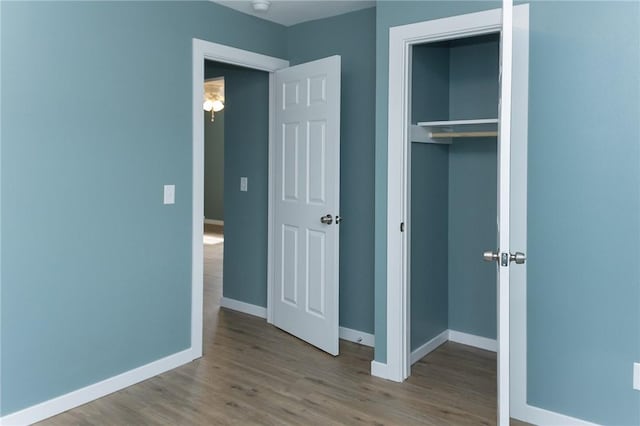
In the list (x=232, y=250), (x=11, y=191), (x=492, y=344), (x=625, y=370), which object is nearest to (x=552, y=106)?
(x=625, y=370)

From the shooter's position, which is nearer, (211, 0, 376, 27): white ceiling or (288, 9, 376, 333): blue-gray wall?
(211, 0, 376, 27): white ceiling

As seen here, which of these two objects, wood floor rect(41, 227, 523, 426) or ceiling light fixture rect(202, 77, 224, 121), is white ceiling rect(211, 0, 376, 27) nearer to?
wood floor rect(41, 227, 523, 426)

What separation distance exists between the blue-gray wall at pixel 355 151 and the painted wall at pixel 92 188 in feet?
2.98

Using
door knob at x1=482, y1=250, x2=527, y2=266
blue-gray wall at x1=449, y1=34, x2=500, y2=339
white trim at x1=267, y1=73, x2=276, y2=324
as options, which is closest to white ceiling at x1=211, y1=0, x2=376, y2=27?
white trim at x1=267, y1=73, x2=276, y2=324

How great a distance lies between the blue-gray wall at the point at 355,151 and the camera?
3699 millimetres

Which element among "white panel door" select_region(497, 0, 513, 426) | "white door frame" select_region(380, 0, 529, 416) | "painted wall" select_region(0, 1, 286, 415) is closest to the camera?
"white panel door" select_region(497, 0, 513, 426)

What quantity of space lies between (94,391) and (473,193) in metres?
2.82

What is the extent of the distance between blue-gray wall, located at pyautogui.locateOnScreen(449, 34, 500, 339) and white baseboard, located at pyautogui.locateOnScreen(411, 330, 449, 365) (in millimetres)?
126

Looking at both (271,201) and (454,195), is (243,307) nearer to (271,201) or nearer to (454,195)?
(271,201)

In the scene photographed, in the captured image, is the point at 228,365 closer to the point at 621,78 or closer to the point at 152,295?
the point at 152,295

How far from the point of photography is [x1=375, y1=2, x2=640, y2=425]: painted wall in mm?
2301

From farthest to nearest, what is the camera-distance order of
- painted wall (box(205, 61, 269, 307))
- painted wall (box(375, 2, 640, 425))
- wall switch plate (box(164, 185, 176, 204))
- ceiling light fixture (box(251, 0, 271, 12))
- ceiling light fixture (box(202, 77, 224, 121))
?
ceiling light fixture (box(202, 77, 224, 121))
painted wall (box(205, 61, 269, 307))
ceiling light fixture (box(251, 0, 271, 12))
wall switch plate (box(164, 185, 176, 204))
painted wall (box(375, 2, 640, 425))

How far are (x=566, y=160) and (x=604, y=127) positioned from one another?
8.7 inches

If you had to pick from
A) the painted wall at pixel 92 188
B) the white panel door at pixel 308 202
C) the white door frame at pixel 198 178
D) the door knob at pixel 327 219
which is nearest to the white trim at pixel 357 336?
the white panel door at pixel 308 202
